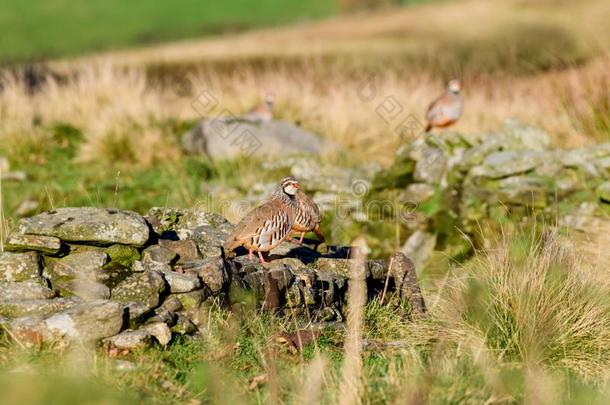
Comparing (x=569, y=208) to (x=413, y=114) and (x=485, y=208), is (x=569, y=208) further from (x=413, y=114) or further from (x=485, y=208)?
(x=413, y=114)

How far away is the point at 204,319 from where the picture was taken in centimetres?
693

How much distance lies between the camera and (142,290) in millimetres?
6879

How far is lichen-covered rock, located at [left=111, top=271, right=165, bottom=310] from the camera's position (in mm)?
6836

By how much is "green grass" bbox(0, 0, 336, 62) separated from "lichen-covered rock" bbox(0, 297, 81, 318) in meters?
42.4

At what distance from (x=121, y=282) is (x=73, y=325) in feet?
2.73

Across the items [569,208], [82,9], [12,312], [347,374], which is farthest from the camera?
[82,9]

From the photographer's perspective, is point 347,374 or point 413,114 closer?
point 347,374

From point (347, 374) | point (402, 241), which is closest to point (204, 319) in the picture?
point (347, 374)

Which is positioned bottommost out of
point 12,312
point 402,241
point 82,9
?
point 402,241

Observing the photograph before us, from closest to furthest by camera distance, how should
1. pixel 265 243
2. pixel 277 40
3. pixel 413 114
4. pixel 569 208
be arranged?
pixel 265 243 → pixel 569 208 → pixel 413 114 → pixel 277 40

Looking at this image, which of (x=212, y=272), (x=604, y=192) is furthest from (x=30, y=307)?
(x=604, y=192)

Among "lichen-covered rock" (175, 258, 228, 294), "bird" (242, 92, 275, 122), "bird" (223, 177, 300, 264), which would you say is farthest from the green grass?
"lichen-covered rock" (175, 258, 228, 294)

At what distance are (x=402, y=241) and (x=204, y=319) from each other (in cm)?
611

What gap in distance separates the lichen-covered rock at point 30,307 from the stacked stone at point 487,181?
6.00 m
